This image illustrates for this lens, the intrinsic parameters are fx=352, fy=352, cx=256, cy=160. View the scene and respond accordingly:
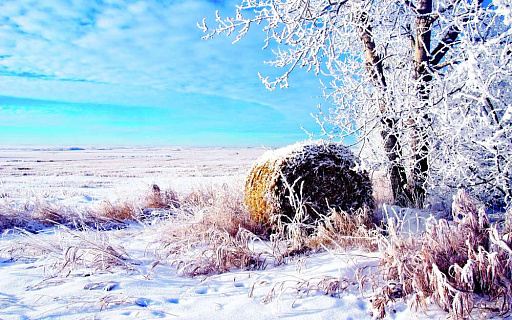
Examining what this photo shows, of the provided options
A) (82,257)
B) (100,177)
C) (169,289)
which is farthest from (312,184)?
(100,177)

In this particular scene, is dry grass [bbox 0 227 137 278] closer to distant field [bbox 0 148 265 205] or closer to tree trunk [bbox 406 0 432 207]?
distant field [bbox 0 148 265 205]

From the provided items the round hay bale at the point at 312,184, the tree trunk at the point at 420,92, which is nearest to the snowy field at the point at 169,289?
the round hay bale at the point at 312,184

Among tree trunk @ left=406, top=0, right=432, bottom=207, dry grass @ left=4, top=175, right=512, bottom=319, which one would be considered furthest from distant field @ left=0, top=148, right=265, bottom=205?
tree trunk @ left=406, top=0, right=432, bottom=207

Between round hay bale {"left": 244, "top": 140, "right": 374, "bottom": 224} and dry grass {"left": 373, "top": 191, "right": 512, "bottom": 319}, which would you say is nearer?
dry grass {"left": 373, "top": 191, "right": 512, "bottom": 319}

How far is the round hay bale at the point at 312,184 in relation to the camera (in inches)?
175

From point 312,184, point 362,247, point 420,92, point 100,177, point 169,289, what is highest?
point 420,92

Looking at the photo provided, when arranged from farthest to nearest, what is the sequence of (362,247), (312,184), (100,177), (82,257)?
(100,177), (312,184), (82,257), (362,247)

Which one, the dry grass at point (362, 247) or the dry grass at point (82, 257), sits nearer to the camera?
the dry grass at point (362, 247)

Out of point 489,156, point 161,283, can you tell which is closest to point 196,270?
point 161,283

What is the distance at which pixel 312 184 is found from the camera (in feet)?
14.7

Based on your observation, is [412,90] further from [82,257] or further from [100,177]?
[100,177]

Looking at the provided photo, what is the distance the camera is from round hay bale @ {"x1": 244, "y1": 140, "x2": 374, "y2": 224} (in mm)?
4457

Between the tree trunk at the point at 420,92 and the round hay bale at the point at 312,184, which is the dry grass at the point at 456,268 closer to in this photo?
the round hay bale at the point at 312,184

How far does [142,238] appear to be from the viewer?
4801mm
